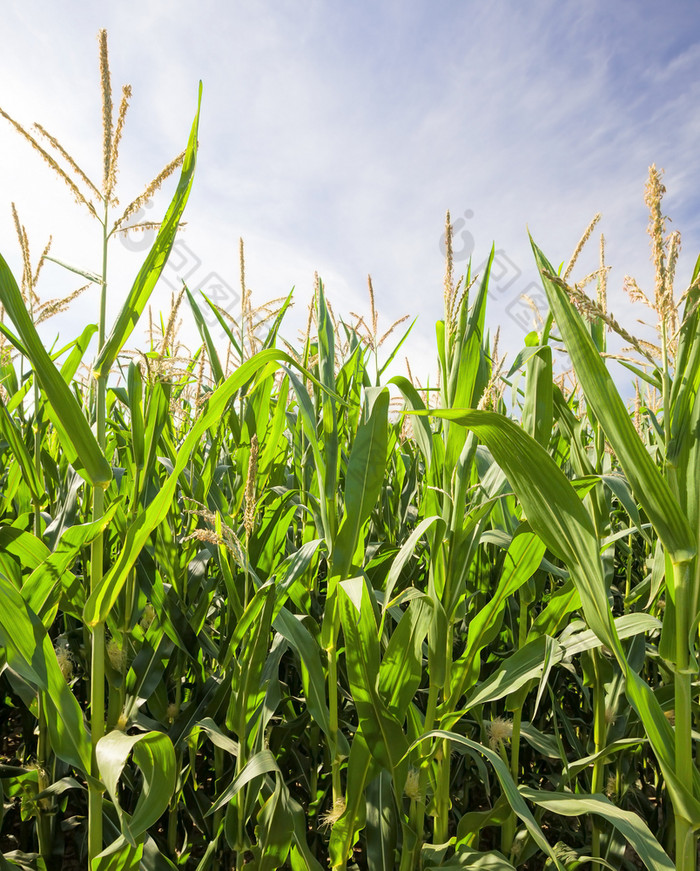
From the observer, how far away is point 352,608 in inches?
40.1

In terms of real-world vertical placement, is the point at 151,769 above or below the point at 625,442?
below

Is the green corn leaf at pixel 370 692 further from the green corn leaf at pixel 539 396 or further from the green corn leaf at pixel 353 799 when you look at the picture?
the green corn leaf at pixel 539 396

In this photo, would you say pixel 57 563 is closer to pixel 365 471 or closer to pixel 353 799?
pixel 365 471

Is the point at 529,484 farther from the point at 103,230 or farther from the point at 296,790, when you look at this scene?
the point at 296,790

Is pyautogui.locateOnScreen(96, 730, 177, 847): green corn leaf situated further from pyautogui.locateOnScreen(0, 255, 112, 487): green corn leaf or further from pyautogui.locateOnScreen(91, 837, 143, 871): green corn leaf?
pyautogui.locateOnScreen(0, 255, 112, 487): green corn leaf

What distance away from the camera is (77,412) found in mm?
842

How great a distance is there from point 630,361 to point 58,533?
1.21m

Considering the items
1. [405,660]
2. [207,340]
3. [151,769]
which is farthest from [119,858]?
[207,340]

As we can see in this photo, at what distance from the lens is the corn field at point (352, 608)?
30.4 inches

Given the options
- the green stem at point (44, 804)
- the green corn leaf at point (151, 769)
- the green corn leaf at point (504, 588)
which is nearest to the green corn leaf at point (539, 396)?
the green corn leaf at point (504, 588)

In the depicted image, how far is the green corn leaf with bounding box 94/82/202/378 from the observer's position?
35.1 inches

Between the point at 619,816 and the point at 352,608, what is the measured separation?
20.5 inches

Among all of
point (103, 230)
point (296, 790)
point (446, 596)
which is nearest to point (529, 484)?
point (446, 596)

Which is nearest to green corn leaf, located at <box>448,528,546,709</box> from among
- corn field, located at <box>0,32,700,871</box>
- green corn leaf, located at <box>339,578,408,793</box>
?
corn field, located at <box>0,32,700,871</box>
